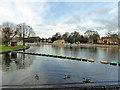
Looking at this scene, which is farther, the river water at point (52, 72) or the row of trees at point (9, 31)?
the row of trees at point (9, 31)

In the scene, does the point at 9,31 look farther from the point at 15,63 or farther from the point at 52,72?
the point at 52,72

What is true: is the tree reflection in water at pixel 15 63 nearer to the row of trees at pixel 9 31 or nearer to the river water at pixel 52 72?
the river water at pixel 52 72

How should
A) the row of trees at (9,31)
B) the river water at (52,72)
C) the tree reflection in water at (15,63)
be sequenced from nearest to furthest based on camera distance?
the river water at (52,72), the tree reflection in water at (15,63), the row of trees at (9,31)

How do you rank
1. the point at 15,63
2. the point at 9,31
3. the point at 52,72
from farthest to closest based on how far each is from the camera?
the point at 9,31 → the point at 15,63 → the point at 52,72

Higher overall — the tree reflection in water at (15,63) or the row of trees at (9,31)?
the row of trees at (9,31)

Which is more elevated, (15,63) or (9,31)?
(9,31)

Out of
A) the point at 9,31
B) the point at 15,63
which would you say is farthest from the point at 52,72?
the point at 9,31

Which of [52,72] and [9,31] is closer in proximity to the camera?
[52,72]

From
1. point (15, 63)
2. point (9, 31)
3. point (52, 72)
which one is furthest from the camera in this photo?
point (9, 31)

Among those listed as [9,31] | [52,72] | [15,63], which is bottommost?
[52,72]

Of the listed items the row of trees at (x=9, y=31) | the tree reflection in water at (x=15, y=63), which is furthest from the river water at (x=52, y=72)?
the row of trees at (x=9, y=31)

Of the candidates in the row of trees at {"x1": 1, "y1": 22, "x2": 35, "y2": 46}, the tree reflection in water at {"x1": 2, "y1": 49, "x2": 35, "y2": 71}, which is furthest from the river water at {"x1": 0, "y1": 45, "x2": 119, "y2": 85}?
the row of trees at {"x1": 1, "y1": 22, "x2": 35, "y2": 46}

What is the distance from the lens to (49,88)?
945 centimetres

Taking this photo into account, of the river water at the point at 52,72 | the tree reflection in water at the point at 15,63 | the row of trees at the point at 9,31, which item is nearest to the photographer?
the river water at the point at 52,72
